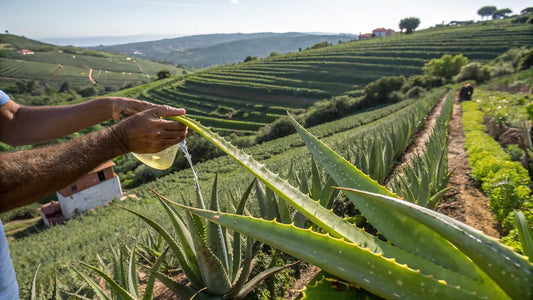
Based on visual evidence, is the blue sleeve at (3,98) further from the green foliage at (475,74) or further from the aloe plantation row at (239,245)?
the green foliage at (475,74)

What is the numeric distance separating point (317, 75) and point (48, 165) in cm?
5487

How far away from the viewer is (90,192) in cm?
2242

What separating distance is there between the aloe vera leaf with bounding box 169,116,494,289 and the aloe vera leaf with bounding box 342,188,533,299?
0.16 m

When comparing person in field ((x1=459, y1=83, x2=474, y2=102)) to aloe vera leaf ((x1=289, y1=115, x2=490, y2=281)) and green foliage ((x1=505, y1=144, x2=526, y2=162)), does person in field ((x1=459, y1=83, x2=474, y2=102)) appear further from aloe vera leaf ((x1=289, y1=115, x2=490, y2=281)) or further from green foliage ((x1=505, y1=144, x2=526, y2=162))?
aloe vera leaf ((x1=289, y1=115, x2=490, y2=281))

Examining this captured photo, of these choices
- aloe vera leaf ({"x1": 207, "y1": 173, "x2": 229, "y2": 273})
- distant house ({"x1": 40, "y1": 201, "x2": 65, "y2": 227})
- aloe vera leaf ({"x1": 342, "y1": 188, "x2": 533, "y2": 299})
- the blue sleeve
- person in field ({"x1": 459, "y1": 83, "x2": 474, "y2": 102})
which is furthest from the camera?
distant house ({"x1": 40, "y1": 201, "x2": 65, "y2": 227})

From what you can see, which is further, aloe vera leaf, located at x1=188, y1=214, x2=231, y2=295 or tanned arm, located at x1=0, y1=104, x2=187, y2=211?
aloe vera leaf, located at x1=188, y1=214, x2=231, y2=295

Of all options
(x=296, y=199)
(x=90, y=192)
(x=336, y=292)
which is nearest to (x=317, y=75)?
(x=90, y=192)

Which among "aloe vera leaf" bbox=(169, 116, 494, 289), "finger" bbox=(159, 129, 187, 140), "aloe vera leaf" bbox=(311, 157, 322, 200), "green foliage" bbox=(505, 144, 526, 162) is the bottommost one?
"green foliage" bbox=(505, 144, 526, 162)

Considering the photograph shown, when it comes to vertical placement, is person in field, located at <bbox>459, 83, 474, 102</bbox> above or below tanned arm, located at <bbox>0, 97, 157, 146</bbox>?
below

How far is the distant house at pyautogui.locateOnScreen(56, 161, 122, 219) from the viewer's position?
21.4m

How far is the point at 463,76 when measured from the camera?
35.0 meters

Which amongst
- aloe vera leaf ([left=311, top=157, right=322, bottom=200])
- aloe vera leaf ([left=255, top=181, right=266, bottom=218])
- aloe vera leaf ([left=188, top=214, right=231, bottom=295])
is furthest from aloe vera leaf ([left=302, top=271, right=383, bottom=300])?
aloe vera leaf ([left=311, top=157, right=322, bottom=200])

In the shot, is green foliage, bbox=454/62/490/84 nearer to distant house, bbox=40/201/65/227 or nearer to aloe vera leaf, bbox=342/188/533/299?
aloe vera leaf, bbox=342/188/533/299

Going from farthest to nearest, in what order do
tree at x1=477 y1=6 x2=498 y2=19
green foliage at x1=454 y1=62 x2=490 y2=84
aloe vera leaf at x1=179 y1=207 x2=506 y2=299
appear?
1. tree at x1=477 y1=6 x2=498 y2=19
2. green foliage at x1=454 y1=62 x2=490 y2=84
3. aloe vera leaf at x1=179 y1=207 x2=506 y2=299
